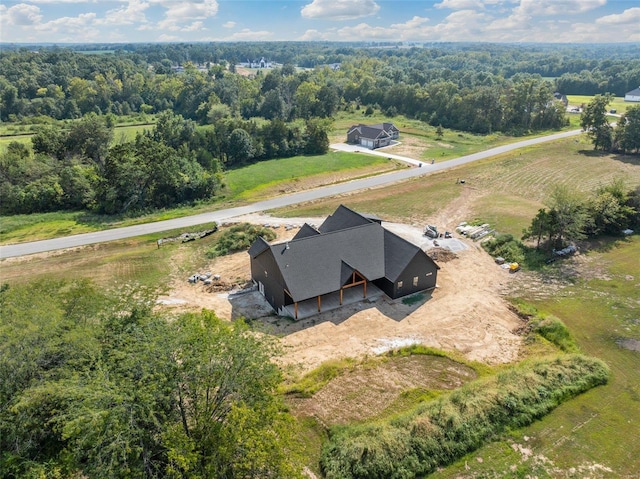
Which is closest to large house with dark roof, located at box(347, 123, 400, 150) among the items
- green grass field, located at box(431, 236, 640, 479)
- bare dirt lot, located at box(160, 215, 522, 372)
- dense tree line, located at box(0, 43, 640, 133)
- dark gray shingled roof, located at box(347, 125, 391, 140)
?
A: dark gray shingled roof, located at box(347, 125, 391, 140)

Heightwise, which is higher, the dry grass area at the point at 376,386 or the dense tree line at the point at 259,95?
the dense tree line at the point at 259,95

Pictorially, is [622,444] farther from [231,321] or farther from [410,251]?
[231,321]

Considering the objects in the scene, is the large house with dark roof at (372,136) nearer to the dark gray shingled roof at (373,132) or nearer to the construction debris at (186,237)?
the dark gray shingled roof at (373,132)

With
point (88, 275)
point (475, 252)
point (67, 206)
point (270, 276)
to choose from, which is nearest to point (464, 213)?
point (475, 252)

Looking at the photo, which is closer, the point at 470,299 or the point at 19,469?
the point at 19,469

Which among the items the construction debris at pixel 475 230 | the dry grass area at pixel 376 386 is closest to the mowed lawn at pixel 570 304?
the construction debris at pixel 475 230

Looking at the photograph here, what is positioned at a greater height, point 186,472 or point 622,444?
point 186,472

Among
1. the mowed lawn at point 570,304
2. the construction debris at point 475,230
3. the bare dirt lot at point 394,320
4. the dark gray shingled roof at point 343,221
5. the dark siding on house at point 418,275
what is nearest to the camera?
the mowed lawn at point 570,304
